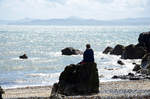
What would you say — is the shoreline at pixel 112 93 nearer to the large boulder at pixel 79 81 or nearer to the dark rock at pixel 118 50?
the large boulder at pixel 79 81

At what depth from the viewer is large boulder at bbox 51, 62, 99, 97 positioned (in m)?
27.4

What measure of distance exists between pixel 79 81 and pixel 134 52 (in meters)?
49.0

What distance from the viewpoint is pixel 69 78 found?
28.3m

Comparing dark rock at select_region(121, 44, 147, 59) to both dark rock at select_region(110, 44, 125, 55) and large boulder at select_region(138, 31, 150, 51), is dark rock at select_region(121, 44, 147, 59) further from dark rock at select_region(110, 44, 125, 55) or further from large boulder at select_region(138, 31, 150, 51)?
dark rock at select_region(110, 44, 125, 55)

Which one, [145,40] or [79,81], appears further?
[145,40]

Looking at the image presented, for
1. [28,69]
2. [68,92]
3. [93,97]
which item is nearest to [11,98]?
[68,92]

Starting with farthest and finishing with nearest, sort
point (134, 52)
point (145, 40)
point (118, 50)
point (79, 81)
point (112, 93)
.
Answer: point (118, 50) → point (134, 52) → point (145, 40) → point (112, 93) → point (79, 81)

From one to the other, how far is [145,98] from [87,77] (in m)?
5.43

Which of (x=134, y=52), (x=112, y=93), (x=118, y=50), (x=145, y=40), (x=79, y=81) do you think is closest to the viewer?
(x=79, y=81)

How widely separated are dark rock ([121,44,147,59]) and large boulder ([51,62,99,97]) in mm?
46654

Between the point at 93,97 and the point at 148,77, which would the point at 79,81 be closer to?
the point at 93,97

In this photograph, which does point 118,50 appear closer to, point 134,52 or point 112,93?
point 134,52

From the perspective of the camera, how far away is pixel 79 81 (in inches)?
1094

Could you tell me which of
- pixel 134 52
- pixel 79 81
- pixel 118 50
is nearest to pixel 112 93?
pixel 79 81
